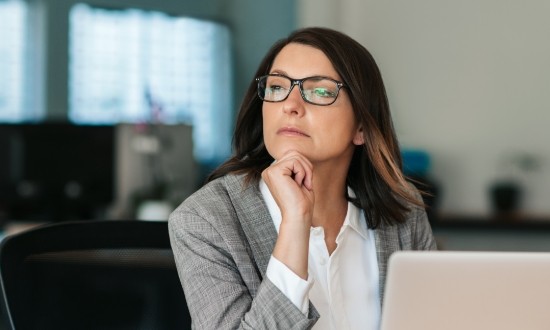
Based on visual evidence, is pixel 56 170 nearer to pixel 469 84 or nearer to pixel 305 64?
pixel 469 84

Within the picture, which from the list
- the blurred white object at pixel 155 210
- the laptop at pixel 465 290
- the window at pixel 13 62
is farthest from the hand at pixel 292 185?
the window at pixel 13 62

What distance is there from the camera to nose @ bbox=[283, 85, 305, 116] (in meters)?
1.58

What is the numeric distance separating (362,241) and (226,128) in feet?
21.9

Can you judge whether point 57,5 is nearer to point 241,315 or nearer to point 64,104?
point 64,104

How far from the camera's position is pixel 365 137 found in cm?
171

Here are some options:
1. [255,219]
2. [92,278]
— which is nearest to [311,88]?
[255,219]

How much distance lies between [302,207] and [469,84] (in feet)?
15.5

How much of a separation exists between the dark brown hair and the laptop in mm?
625

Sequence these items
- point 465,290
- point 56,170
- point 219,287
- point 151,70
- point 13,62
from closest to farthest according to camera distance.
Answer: point 465,290
point 219,287
point 56,170
point 13,62
point 151,70

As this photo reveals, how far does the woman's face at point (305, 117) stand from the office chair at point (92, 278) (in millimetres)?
292

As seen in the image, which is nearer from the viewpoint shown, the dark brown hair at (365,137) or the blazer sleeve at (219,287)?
the blazer sleeve at (219,287)

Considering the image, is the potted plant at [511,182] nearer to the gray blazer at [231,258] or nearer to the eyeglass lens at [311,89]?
the gray blazer at [231,258]

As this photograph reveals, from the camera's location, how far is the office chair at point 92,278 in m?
1.58

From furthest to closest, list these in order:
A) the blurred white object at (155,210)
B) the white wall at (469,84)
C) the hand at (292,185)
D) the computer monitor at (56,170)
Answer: the white wall at (469,84) → the computer monitor at (56,170) → the blurred white object at (155,210) → the hand at (292,185)
